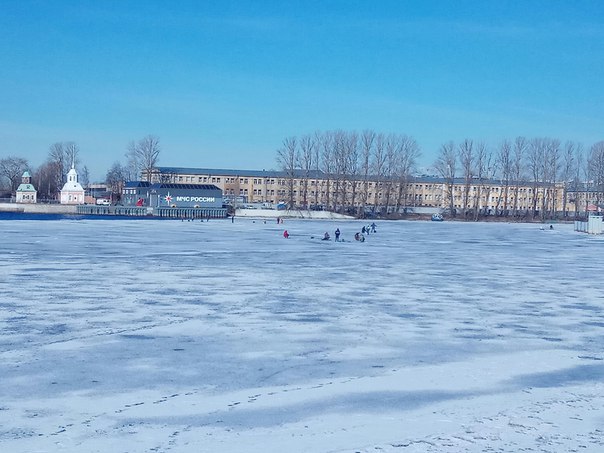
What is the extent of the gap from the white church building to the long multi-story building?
11.2 meters

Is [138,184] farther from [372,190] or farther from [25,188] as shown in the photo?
[372,190]

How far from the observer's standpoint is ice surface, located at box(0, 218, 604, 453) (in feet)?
20.0

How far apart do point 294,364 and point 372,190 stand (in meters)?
116

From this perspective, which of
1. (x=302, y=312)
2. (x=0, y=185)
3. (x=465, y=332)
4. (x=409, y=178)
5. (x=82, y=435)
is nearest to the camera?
(x=82, y=435)

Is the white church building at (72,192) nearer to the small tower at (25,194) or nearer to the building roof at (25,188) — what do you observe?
the small tower at (25,194)

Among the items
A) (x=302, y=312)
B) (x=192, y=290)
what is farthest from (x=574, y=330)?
(x=192, y=290)

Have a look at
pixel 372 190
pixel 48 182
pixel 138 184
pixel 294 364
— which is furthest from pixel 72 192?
pixel 294 364

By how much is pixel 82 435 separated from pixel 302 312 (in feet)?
21.9

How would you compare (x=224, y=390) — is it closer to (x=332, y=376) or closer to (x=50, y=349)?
(x=332, y=376)

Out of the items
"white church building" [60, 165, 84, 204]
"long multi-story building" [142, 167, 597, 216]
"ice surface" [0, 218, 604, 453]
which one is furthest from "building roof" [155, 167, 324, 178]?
"ice surface" [0, 218, 604, 453]

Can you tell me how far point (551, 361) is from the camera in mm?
9031

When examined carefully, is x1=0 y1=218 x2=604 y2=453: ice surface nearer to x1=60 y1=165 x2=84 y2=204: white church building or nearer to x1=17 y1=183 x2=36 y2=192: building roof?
→ x1=60 y1=165 x2=84 y2=204: white church building

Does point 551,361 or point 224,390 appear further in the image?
point 551,361

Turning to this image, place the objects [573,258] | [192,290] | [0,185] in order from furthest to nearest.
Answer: [0,185]
[573,258]
[192,290]
